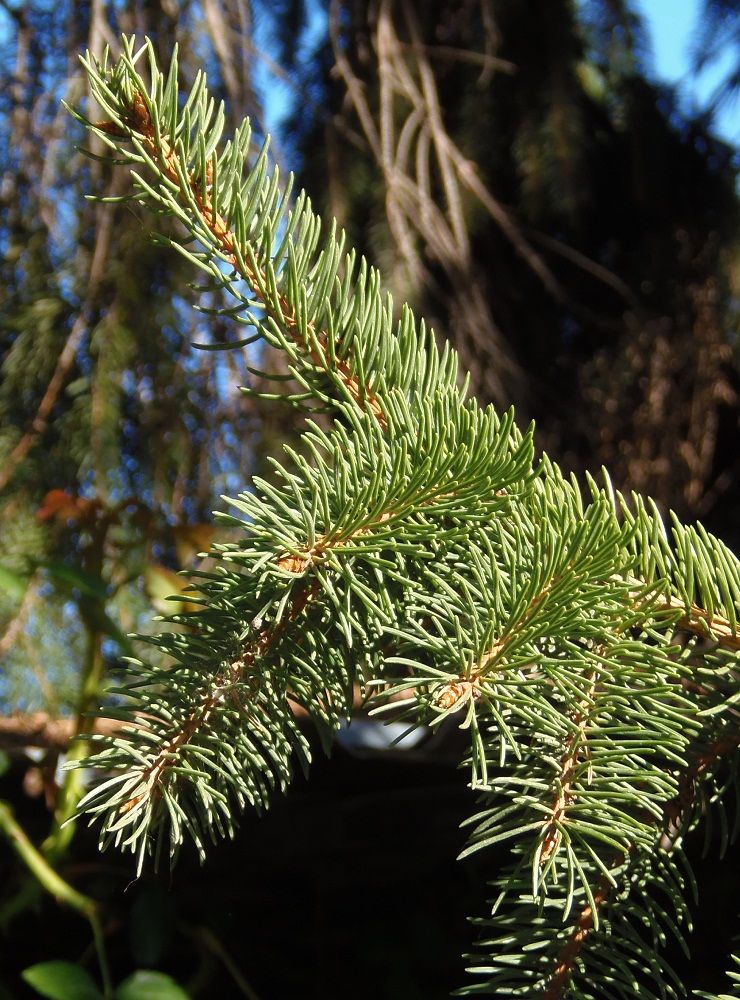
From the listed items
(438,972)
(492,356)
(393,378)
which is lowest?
(438,972)

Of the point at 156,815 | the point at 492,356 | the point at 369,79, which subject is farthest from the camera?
the point at 369,79

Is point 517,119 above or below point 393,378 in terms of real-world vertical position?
above

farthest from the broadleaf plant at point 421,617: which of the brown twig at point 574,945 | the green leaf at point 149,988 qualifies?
the green leaf at point 149,988

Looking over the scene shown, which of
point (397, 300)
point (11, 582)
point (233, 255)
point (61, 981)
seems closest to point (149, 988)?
point (61, 981)

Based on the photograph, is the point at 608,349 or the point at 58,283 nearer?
the point at 58,283

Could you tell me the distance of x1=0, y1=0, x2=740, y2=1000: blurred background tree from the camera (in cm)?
56

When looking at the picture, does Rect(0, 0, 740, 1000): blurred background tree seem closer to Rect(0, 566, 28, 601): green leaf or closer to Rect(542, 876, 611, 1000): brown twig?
Rect(0, 566, 28, 601): green leaf

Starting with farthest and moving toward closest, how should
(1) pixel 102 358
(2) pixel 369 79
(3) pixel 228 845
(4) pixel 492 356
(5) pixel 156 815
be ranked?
(2) pixel 369 79 < (4) pixel 492 356 < (1) pixel 102 358 < (3) pixel 228 845 < (5) pixel 156 815

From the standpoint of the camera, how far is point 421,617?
0.98 ft

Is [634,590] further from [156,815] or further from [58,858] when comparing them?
[58,858]

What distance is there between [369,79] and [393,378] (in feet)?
3.54

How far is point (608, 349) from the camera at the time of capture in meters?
1.31

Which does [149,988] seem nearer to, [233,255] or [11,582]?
[11,582]

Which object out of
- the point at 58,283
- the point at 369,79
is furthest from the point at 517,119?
the point at 58,283
